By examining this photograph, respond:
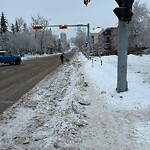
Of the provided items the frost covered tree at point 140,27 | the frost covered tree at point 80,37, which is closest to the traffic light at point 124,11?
the frost covered tree at point 140,27

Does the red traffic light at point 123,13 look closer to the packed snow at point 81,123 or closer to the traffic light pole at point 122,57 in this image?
the traffic light pole at point 122,57

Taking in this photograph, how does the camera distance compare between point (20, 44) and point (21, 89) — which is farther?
point (20, 44)

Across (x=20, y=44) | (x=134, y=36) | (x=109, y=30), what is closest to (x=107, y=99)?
(x=134, y=36)

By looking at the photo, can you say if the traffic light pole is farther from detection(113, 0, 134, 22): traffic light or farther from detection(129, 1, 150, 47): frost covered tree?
detection(129, 1, 150, 47): frost covered tree

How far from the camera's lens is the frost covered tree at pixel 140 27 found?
197 feet

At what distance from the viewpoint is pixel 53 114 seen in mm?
7328

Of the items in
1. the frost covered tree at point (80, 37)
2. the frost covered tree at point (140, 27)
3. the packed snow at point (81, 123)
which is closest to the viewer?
the packed snow at point (81, 123)

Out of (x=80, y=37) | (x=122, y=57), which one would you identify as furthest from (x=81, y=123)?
(x=80, y=37)

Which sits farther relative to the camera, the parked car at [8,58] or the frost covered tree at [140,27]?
the frost covered tree at [140,27]

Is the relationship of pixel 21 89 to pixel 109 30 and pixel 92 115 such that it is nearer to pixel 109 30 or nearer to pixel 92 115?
pixel 92 115

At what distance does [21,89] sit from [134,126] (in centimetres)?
758

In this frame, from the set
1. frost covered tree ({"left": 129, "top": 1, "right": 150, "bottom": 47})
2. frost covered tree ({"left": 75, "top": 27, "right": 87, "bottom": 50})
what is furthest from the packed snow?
frost covered tree ({"left": 75, "top": 27, "right": 87, "bottom": 50})

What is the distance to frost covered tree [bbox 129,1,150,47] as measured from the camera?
60.2 metres

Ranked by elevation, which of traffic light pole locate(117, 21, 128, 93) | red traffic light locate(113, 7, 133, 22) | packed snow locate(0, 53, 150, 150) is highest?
red traffic light locate(113, 7, 133, 22)
